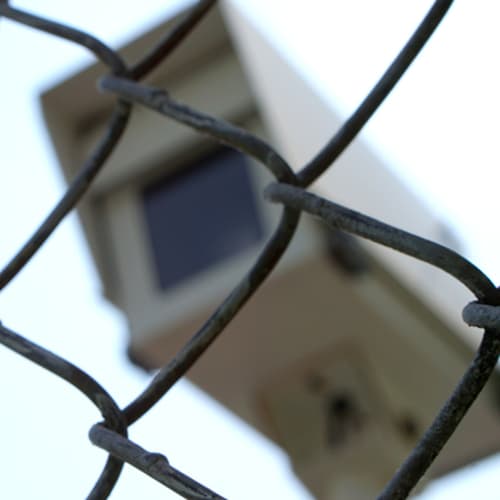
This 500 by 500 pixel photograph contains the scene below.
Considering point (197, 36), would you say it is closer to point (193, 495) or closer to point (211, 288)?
point (211, 288)

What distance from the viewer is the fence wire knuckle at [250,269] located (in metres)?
0.29

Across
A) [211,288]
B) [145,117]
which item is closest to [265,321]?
[211,288]

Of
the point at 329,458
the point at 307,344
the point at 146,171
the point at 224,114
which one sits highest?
the point at 224,114

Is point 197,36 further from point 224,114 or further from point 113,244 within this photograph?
point 113,244

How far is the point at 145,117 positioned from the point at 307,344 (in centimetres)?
40

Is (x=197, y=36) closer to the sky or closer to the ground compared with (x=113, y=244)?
closer to the sky

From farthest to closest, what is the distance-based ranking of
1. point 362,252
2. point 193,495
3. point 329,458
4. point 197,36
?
point 329,458
point 197,36
point 362,252
point 193,495

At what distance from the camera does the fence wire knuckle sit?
289 mm

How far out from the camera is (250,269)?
39 centimetres

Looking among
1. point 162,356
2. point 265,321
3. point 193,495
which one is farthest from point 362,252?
point 193,495

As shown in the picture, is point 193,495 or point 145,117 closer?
point 193,495

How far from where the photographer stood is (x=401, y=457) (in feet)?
5.96

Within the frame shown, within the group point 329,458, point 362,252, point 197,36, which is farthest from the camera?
point 329,458

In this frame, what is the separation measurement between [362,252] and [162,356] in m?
0.34
